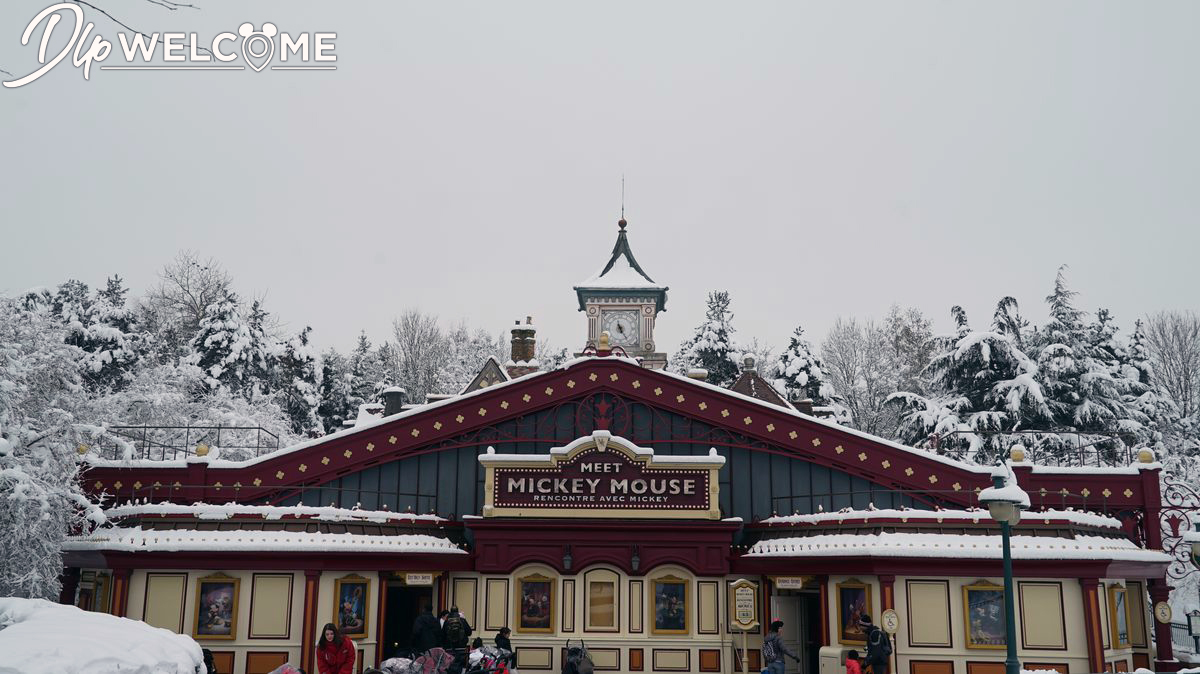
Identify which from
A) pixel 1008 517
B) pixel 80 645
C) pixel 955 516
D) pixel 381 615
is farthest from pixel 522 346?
pixel 80 645

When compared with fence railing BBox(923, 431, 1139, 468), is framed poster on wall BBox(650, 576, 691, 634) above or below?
below

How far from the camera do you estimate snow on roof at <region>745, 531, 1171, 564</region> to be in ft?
62.8

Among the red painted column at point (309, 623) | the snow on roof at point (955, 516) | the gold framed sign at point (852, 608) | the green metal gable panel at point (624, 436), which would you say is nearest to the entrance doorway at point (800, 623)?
the gold framed sign at point (852, 608)

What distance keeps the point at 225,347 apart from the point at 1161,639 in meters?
44.3

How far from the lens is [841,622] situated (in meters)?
20.0

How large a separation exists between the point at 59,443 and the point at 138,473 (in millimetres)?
1774

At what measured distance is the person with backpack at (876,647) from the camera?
1773cm

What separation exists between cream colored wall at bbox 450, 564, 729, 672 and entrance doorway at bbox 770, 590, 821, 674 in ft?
5.03

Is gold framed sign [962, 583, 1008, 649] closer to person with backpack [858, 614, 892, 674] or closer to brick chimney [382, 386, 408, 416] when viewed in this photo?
person with backpack [858, 614, 892, 674]

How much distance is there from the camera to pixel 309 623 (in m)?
19.9

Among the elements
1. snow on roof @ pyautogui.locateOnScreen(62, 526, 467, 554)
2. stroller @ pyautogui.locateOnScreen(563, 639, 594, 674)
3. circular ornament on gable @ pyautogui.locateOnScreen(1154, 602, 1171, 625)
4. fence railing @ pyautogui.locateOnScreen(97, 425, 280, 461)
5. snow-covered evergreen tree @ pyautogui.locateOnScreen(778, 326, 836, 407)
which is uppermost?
snow-covered evergreen tree @ pyautogui.locateOnScreen(778, 326, 836, 407)

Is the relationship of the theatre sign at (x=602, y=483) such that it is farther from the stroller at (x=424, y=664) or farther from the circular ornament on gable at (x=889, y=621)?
the stroller at (x=424, y=664)

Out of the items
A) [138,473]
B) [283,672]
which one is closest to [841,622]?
[283,672]

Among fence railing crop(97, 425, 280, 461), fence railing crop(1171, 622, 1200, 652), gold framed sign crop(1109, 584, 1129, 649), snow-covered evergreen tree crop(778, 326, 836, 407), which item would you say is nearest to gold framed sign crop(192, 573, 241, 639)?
fence railing crop(97, 425, 280, 461)
